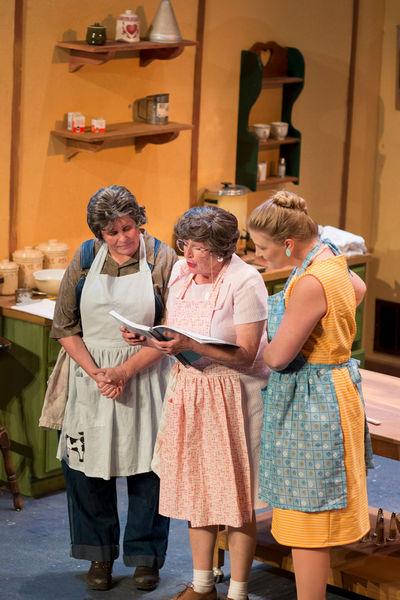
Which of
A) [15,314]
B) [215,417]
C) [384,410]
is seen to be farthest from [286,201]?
[15,314]

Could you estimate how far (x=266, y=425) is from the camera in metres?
3.75

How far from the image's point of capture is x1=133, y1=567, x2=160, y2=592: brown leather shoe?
4430 mm

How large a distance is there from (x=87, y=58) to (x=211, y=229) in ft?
6.85

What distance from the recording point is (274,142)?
22.5ft

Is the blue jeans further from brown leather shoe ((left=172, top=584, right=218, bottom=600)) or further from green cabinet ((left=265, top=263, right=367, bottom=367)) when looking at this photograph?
green cabinet ((left=265, top=263, right=367, bottom=367))

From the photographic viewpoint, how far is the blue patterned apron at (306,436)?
3619 mm

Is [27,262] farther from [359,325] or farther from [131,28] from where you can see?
[359,325]

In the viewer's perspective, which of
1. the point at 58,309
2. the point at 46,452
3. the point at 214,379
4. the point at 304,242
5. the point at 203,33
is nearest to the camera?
the point at 304,242

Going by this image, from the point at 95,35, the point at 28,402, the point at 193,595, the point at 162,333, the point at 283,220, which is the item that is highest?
the point at 95,35

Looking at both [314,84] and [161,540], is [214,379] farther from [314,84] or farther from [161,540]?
[314,84]

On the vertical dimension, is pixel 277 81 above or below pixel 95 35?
below

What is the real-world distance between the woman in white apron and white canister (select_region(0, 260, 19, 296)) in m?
1.29

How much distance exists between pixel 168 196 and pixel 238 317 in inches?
107

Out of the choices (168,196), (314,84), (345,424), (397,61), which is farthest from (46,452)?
(397,61)
